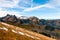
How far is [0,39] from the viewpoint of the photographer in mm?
44125

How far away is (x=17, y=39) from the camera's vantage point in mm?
50000

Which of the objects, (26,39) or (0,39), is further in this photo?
(26,39)

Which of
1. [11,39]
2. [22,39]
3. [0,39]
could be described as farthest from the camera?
[22,39]

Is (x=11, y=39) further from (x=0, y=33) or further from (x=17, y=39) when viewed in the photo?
(x=0, y=33)

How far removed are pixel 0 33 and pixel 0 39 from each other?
332 inches

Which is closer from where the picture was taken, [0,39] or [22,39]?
[0,39]

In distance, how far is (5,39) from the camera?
4609 centimetres

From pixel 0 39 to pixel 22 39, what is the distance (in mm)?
9402

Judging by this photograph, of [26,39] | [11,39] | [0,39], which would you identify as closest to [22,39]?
[26,39]

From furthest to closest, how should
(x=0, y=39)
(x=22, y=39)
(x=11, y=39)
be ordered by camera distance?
(x=22, y=39) < (x=11, y=39) < (x=0, y=39)

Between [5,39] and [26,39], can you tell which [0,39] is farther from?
[26,39]

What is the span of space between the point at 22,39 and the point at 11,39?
17.5 feet

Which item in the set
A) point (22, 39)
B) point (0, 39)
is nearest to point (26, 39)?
point (22, 39)

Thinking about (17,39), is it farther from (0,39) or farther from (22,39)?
(0,39)
